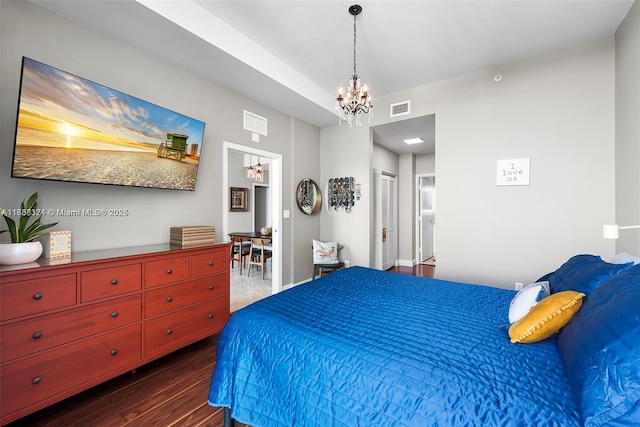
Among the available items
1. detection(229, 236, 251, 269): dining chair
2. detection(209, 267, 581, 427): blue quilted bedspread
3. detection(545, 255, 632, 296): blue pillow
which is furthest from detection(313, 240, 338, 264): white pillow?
detection(545, 255, 632, 296): blue pillow

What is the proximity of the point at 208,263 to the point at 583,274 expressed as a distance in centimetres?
270

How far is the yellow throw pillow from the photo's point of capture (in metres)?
1.17

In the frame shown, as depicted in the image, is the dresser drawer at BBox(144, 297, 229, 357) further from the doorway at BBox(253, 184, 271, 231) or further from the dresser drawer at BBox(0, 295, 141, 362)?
the doorway at BBox(253, 184, 271, 231)

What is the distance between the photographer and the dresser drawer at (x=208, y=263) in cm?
244

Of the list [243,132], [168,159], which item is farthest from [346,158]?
[168,159]

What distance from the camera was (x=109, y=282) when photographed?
6.21ft

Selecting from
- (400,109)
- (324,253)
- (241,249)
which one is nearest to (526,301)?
(324,253)

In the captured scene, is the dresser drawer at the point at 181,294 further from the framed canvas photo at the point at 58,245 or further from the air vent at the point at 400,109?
the air vent at the point at 400,109

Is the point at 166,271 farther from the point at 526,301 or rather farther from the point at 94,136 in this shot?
the point at 526,301

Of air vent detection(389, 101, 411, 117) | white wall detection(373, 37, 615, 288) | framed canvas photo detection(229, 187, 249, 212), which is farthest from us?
framed canvas photo detection(229, 187, 249, 212)

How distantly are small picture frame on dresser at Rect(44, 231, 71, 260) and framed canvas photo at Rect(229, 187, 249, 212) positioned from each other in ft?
15.5

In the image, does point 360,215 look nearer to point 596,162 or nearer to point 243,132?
point 243,132

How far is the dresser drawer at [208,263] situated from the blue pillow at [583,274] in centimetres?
258

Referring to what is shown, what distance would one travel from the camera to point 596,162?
2734mm
